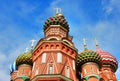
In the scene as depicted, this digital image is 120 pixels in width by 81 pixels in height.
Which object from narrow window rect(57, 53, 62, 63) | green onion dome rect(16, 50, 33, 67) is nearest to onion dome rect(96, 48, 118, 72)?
green onion dome rect(16, 50, 33, 67)

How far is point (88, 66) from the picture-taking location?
23188mm

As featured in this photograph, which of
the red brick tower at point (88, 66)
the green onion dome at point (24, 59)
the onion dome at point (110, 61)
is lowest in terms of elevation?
the red brick tower at point (88, 66)

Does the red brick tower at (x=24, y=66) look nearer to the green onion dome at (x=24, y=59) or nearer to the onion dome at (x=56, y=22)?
the green onion dome at (x=24, y=59)

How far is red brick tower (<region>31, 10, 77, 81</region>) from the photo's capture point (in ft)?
64.6

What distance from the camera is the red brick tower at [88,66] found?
22.4 m

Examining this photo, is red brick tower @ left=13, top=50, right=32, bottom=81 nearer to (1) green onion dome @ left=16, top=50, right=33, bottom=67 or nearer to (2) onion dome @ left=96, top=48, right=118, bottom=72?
(1) green onion dome @ left=16, top=50, right=33, bottom=67

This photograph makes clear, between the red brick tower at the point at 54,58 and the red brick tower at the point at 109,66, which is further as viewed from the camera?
the red brick tower at the point at 109,66

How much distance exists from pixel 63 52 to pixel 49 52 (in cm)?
141

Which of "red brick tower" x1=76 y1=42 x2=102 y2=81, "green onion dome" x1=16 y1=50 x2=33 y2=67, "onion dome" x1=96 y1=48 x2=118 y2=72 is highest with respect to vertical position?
"onion dome" x1=96 y1=48 x2=118 y2=72

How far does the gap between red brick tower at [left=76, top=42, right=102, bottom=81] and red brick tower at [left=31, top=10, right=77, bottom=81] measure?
3.86ft

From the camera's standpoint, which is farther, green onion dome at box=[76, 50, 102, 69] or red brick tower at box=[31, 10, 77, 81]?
green onion dome at box=[76, 50, 102, 69]

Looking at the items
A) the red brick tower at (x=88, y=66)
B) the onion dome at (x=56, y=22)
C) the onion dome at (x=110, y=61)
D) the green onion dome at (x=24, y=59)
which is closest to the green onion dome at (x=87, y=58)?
the red brick tower at (x=88, y=66)

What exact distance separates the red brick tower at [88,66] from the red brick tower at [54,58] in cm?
118

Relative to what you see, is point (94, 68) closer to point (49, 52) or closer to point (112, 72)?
point (49, 52)
